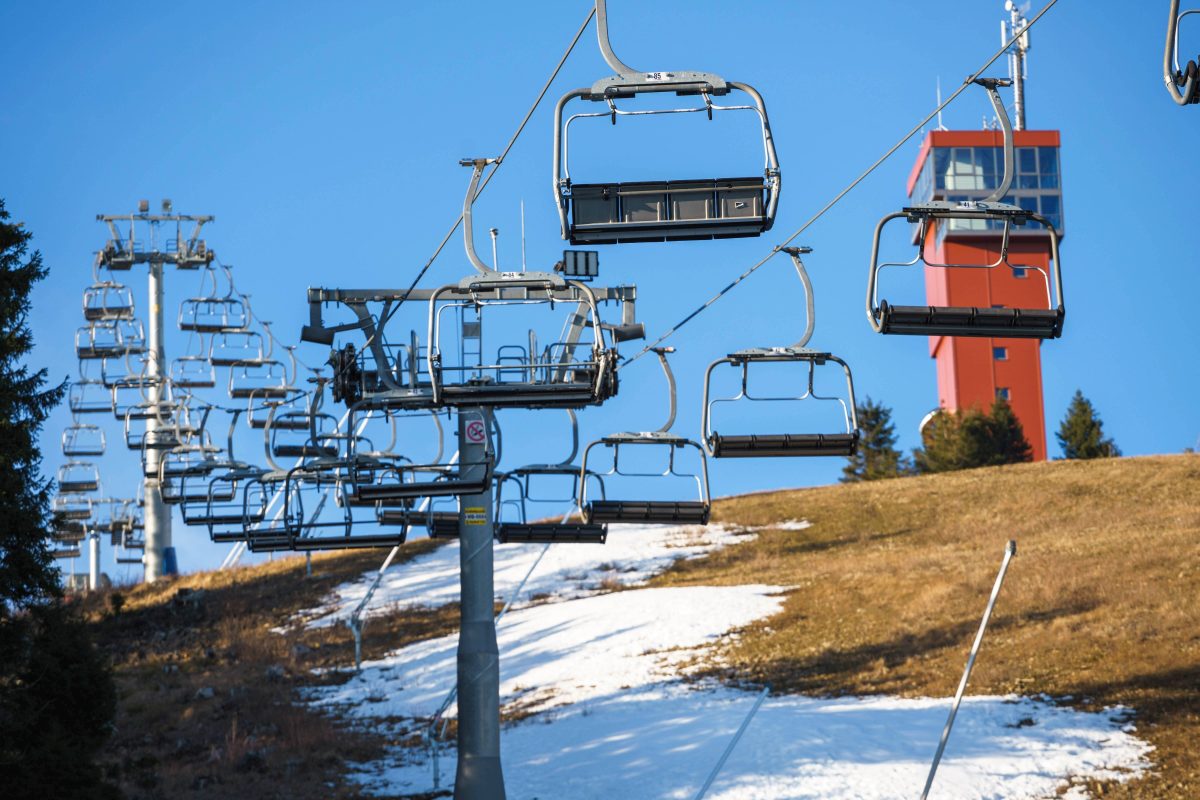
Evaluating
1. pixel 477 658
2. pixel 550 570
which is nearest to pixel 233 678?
pixel 550 570

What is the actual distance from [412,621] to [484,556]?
68.5 ft

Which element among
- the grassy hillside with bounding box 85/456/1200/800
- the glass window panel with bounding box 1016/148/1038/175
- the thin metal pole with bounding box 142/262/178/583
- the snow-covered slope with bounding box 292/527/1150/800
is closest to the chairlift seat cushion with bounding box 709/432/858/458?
the snow-covered slope with bounding box 292/527/1150/800

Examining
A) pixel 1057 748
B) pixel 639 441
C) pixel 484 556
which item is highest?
pixel 639 441

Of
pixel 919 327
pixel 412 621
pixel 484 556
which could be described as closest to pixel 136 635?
pixel 412 621

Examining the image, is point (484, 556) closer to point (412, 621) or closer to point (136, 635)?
point (412, 621)

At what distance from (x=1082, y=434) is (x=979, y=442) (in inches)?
400

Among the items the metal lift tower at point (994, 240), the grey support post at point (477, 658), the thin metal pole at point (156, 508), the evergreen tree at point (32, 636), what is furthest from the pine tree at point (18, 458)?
the metal lift tower at point (994, 240)

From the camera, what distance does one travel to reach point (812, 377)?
1373 centimetres

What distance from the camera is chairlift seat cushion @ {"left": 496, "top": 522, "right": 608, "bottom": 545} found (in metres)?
19.0

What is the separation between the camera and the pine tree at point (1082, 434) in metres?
77.5

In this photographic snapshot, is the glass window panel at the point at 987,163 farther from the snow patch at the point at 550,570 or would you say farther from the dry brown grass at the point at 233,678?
the dry brown grass at the point at 233,678

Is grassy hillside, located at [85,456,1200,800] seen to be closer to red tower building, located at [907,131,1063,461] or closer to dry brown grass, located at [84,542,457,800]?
dry brown grass, located at [84,542,457,800]

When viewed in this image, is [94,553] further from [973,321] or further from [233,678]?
[973,321]

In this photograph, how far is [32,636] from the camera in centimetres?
2230
